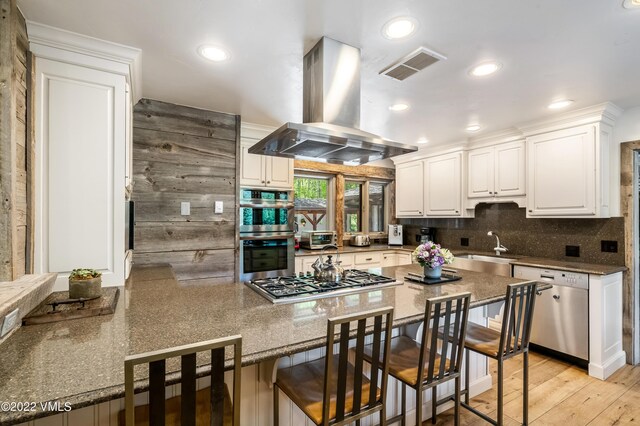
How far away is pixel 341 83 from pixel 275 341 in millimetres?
1449

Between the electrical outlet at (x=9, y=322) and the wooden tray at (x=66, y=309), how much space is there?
0.12m

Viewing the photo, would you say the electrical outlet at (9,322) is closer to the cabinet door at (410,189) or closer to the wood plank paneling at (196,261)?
the wood plank paneling at (196,261)

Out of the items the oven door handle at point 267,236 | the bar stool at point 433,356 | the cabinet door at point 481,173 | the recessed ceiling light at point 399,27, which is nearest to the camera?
the bar stool at point 433,356

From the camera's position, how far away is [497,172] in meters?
3.72

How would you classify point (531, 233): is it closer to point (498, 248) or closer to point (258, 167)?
point (498, 248)

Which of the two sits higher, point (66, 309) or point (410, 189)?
point (410, 189)

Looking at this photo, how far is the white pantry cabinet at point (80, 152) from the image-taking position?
1683mm

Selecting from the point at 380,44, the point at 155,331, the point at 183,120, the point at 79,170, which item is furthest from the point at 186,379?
the point at 183,120

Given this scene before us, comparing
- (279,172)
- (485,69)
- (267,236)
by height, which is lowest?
(267,236)

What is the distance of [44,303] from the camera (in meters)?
1.49

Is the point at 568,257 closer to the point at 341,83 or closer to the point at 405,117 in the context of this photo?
the point at 405,117

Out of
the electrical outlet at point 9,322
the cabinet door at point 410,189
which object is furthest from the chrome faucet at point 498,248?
the electrical outlet at point 9,322

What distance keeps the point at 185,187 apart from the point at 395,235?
3.27 metres

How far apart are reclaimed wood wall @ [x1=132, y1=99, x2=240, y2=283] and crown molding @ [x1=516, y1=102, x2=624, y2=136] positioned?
3.13 meters
